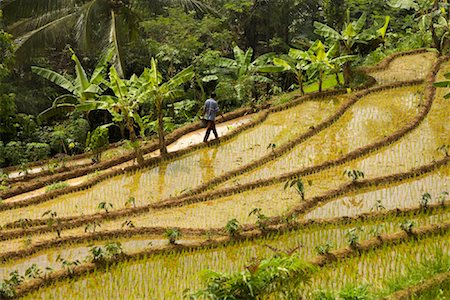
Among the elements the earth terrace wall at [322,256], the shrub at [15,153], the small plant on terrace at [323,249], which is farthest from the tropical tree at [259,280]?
the shrub at [15,153]

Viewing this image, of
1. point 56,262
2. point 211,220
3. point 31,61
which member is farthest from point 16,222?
point 31,61

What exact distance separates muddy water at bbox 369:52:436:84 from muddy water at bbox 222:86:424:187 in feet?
2.28

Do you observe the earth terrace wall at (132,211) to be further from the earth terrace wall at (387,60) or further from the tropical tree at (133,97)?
the earth terrace wall at (387,60)

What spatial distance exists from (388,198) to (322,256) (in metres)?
1.96

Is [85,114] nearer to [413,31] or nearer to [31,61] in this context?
[31,61]

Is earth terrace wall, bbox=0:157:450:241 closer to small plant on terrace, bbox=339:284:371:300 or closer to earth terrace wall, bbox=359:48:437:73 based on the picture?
small plant on terrace, bbox=339:284:371:300

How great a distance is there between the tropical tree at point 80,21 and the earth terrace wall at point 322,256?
6.55 metres

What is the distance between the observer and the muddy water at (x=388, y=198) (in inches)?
276

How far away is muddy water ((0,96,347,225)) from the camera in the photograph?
8.27m

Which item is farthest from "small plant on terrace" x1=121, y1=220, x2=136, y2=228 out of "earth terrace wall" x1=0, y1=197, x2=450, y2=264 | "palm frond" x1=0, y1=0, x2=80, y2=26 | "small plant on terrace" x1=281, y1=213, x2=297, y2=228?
"palm frond" x1=0, y1=0, x2=80, y2=26

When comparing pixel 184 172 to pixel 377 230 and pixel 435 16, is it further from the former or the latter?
pixel 435 16

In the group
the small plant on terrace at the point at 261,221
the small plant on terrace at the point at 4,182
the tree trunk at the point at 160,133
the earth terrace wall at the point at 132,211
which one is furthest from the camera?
the tree trunk at the point at 160,133

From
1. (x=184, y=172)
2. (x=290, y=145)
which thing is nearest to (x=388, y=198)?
(x=290, y=145)

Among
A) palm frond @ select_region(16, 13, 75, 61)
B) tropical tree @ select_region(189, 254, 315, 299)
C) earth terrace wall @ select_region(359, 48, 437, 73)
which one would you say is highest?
palm frond @ select_region(16, 13, 75, 61)
